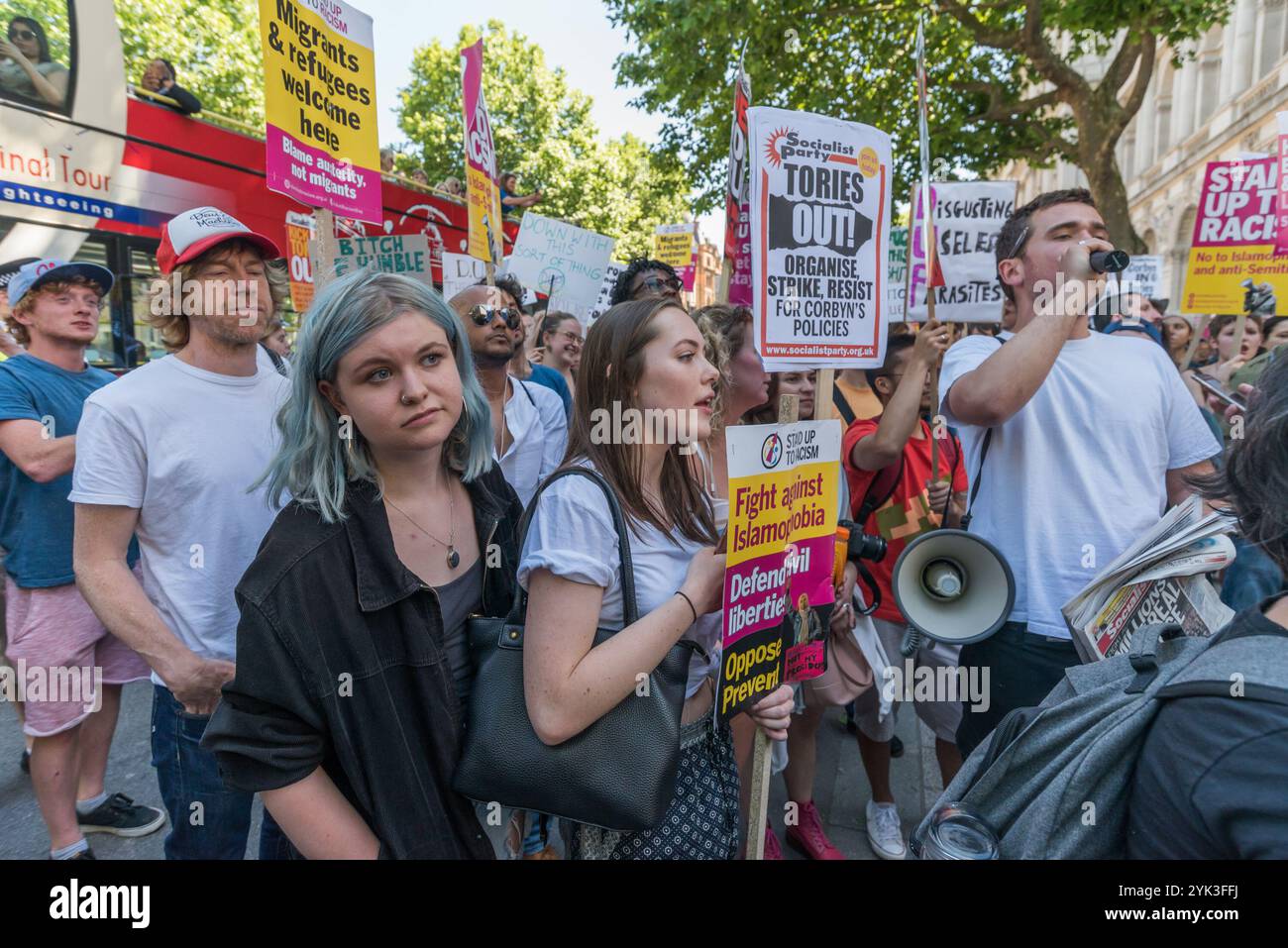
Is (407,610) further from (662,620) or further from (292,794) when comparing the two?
(662,620)

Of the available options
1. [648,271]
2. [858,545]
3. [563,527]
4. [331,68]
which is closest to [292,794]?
[563,527]

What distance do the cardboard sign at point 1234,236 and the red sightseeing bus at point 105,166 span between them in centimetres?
584

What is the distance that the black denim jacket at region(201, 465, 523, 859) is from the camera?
4.42ft

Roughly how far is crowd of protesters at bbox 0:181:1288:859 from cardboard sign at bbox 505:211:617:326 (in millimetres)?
3190

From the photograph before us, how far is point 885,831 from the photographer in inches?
127

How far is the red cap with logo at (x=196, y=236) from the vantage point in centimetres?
205

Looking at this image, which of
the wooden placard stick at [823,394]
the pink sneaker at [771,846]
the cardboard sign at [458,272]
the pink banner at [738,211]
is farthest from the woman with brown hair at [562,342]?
the pink sneaker at [771,846]

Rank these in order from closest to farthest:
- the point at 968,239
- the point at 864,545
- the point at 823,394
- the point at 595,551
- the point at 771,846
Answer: the point at 595,551
the point at 823,394
the point at 864,545
the point at 771,846
the point at 968,239

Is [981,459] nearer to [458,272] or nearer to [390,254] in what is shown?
[390,254]

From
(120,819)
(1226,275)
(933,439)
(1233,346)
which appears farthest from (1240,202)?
(120,819)

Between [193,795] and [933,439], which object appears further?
[933,439]

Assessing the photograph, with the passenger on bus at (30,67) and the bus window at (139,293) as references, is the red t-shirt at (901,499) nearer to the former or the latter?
the bus window at (139,293)

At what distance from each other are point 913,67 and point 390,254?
36.8 ft

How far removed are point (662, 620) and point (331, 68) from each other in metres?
2.69
